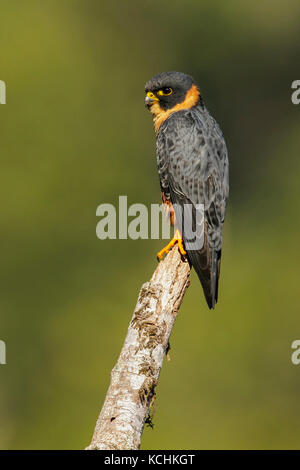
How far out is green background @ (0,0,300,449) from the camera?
1134 cm

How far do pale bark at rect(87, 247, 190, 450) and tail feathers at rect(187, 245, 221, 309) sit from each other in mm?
265

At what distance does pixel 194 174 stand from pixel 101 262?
703 cm

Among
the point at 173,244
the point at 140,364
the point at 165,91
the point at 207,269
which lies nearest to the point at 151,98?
the point at 165,91

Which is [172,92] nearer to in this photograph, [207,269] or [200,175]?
[200,175]

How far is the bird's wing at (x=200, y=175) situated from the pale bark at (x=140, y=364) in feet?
1.41

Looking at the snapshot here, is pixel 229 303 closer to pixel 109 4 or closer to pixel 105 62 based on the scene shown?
pixel 105 62

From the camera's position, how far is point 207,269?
5449 mm

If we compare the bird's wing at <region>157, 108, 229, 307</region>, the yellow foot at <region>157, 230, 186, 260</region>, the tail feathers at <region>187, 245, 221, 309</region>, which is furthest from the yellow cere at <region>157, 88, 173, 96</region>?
the tail feathers at <region>187, 245, 221, 309</region>

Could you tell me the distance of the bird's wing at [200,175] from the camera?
5.53 metres

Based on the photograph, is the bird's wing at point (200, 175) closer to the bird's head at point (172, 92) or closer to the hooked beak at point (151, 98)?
the bird's head at point (172, 92)

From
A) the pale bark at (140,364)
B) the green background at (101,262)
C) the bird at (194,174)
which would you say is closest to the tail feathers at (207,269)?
the bird at (194,174)

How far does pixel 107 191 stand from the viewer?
39.5 feet

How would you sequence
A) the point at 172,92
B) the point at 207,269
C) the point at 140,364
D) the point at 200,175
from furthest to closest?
1. the point at 172,92
2. the point at 200,175
3. the point at 207,269
4. the point at 140,364

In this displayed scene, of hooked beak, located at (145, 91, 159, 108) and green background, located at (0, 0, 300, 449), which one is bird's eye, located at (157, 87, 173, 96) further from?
green background, located at (0, 0, 300, 449)
